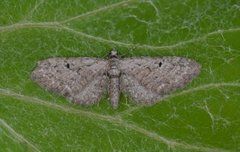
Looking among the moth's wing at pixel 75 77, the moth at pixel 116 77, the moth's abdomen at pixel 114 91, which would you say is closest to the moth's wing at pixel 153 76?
the moth at pixel 116 77

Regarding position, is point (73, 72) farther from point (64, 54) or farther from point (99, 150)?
point (99, 150)

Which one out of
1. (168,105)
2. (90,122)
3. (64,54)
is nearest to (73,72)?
(64,54)

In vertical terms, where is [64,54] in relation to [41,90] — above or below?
above

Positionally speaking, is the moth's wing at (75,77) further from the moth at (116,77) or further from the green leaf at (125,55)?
the green leaf at (125,55)

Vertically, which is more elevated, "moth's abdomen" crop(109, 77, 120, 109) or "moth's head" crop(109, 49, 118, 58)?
"moth's head" crop(109, 49, 118, 58)

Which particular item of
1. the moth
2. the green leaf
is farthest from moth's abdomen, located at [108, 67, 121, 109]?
the green leaf

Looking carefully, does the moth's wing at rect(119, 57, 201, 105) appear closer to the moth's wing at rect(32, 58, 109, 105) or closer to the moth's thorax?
the moth's thorax
